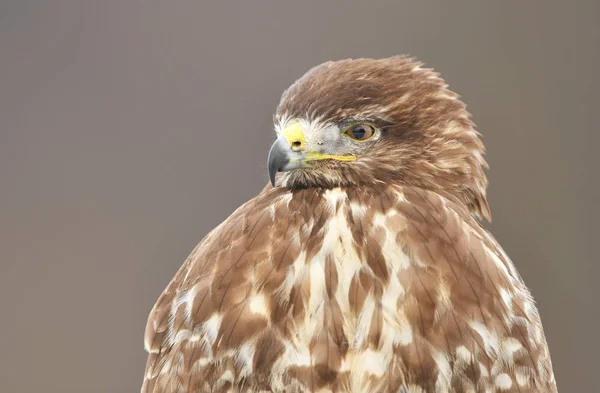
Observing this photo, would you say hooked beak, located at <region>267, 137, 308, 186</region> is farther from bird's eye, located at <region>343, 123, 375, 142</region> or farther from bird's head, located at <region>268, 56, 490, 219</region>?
bird's eye, located at <region>343, 123, 375, 142</region>

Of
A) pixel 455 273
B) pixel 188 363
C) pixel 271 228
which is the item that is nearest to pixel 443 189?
pixel 455 273

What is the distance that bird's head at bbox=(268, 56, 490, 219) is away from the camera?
61.1 inches

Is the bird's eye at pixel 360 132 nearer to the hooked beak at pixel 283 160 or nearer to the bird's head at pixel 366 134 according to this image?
the bird's head at pixel 366 134

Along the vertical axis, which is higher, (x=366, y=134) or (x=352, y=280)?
(x=366, y=134)

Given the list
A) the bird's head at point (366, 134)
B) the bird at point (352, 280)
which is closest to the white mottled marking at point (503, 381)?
the bird at point (352, 280)

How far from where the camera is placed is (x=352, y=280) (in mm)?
1386

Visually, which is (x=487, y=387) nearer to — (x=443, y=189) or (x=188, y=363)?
(x=443, y=189)

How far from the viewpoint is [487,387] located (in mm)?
1360

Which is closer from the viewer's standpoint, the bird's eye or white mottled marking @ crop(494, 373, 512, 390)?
white mottled marking @ crop(494, 373, 512, 390)

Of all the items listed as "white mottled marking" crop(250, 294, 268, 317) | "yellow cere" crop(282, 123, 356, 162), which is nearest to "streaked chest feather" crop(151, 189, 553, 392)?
"white mottled marking" crop(250, 294, 268, 317)

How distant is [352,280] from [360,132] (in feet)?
1.06

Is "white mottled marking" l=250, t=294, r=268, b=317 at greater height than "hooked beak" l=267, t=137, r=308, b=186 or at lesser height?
lesser

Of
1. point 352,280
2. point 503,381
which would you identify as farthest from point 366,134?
point 503,381

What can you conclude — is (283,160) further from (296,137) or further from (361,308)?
(361,308)
